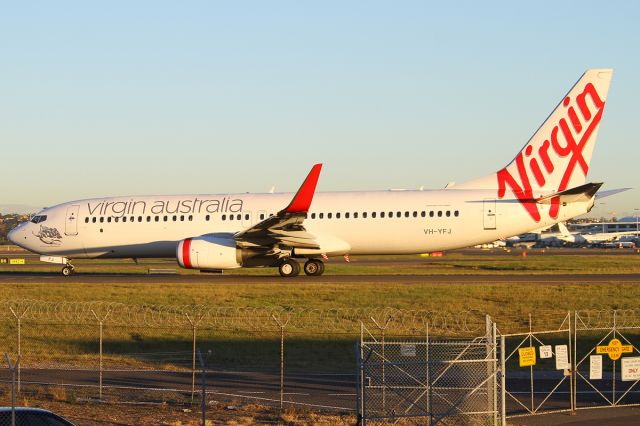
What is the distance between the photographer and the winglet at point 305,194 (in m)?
37.1

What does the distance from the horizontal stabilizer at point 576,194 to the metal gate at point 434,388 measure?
14.1 m

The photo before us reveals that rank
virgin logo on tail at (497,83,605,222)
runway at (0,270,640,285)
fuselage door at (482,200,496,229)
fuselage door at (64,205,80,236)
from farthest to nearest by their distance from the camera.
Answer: fuselage door at (64,205,80,236) → virgin logo on tail at (497,83,605,222) → fuselage door at (482,200,496,229) → runway at (0,270,640,285)

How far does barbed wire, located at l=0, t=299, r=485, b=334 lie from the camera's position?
28078 millimetres

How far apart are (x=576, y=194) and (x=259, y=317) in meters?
14.7

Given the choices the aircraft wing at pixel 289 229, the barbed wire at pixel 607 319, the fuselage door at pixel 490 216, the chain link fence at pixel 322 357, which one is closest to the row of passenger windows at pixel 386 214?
the aircraft wing at pixel 289 229

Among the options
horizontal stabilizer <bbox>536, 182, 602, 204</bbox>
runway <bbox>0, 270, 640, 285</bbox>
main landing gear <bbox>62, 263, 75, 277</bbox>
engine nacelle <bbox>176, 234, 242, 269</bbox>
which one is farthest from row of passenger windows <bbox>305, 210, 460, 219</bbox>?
main landing gear <bbox>62, 263, 75, 277</bbox>

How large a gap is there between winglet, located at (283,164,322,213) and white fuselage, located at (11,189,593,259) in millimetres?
3332

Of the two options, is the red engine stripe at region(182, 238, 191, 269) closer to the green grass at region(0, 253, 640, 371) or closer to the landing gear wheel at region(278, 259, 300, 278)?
the green grass at region(0, 253, 640, 371)

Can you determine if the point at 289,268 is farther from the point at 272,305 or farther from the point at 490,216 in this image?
the point at 490,216

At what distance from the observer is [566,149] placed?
39969 mm

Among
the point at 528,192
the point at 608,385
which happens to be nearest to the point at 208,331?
→ the point at 608,385

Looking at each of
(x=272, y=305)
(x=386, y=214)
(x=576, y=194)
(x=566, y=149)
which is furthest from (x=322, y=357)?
(x=566, y=149)

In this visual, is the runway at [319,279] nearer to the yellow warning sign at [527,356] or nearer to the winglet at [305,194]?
the winglet at [305,194]

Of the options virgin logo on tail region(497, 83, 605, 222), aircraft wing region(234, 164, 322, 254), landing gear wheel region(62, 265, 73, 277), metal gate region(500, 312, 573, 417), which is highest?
virgin logo on tail region(497, 83, 605, 222)
